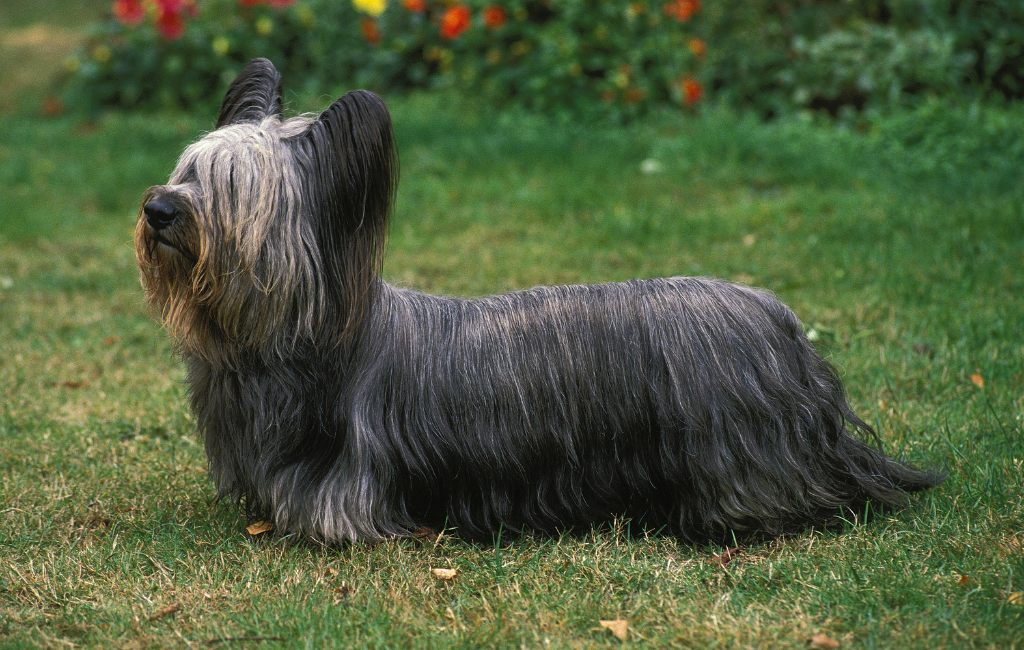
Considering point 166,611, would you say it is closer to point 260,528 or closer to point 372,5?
point 260,528

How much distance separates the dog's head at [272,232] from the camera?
3.20 m

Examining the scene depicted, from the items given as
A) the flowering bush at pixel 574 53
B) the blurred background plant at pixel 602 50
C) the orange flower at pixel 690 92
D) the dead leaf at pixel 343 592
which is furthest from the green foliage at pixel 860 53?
the dead leaf at pixel 343 592

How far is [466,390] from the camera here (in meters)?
3.52

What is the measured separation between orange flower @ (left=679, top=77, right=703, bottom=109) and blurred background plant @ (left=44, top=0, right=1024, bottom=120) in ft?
0.06

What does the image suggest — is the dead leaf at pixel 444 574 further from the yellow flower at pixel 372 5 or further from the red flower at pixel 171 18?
the red flower at pixel 171 18

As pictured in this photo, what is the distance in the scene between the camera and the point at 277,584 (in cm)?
338

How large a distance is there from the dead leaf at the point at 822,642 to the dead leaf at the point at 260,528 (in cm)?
191

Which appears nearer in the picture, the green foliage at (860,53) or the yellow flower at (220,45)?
the green foliage at (860,53)

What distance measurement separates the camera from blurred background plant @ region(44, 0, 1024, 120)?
346 inches

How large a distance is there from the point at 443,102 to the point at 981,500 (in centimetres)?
775

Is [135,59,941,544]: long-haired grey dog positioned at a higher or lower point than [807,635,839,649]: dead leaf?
higher

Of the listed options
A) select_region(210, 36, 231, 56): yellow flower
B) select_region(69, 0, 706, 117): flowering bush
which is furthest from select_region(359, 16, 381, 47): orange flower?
select_region(210, 36, 231, 56): yellow flower

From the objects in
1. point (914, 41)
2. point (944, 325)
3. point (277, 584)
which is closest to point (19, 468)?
point (277, 584)

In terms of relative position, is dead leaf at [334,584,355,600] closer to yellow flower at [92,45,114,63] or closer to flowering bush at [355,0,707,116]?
flowering bush at [355,0,707,116]
